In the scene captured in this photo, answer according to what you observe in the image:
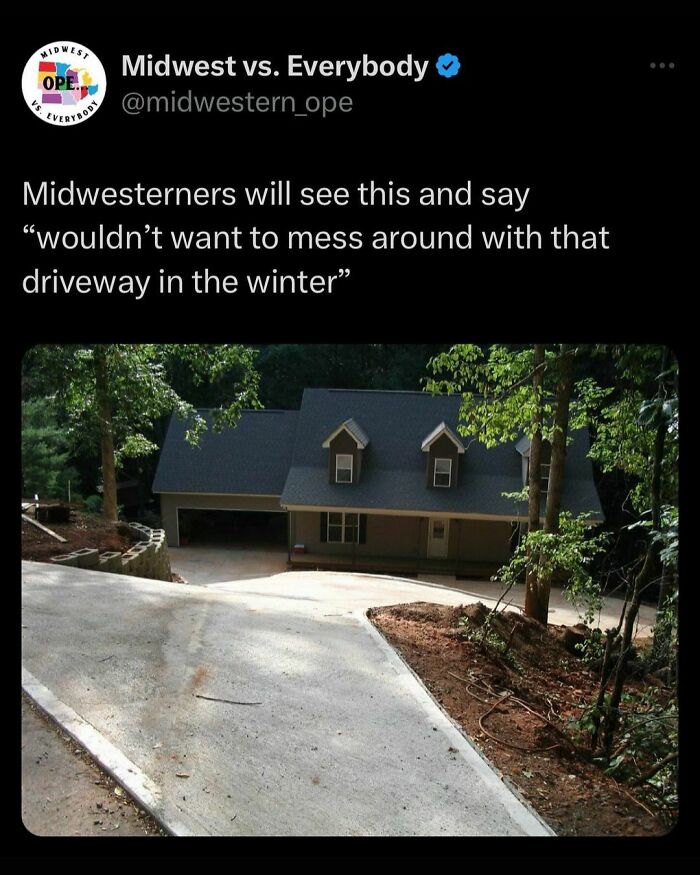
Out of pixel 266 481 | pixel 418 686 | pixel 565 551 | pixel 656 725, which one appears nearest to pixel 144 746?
pixel 418 686

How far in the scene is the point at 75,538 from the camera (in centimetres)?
884

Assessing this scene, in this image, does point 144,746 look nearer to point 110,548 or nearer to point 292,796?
point 292,796

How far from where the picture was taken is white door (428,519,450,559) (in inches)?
666

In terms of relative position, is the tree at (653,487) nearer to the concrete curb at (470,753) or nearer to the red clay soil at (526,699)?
the red clay soil at (526,699)

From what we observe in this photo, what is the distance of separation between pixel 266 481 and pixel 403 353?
8668 mm

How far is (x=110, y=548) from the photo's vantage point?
899 centimetres

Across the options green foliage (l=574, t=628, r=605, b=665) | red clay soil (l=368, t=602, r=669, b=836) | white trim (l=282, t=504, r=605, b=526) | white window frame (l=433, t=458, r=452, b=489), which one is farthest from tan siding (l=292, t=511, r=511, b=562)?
green foliage (l=574, t=628, r=605, b=665)

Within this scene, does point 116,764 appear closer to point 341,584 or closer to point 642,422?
point 642,422

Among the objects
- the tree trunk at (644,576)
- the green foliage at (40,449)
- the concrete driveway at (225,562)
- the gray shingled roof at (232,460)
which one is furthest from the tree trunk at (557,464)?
the green foliage at (40,449)

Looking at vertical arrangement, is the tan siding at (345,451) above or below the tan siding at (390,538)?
above

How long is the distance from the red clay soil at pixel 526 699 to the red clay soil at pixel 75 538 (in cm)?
437

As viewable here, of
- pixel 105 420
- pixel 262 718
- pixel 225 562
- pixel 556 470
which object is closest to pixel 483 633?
pixel 556 470

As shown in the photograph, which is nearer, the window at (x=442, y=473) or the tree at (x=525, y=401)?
the tree at (x=525, y=401)

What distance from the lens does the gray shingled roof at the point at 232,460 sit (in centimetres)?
1831
